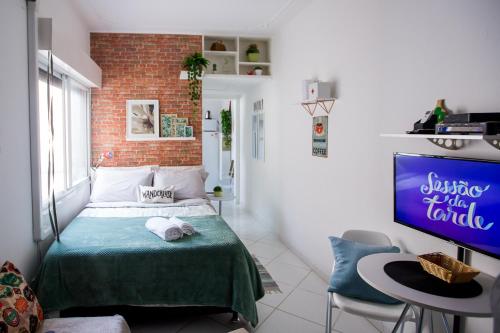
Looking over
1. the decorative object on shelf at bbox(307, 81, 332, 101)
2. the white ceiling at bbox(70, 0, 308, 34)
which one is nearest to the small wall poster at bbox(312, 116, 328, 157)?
the decorative object on shelf at bbox(307, 81, 332, 101)

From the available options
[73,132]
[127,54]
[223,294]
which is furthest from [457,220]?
[127,54]

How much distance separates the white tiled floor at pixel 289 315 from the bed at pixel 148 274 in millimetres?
206

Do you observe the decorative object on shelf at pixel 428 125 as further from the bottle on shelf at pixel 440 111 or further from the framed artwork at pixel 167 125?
the framed artwork at pixel 167 125

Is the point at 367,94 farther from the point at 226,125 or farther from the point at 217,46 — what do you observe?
the point at 226,125

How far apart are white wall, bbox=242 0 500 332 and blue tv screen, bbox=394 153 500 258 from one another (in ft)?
0.37

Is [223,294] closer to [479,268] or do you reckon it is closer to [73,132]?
[479,268]

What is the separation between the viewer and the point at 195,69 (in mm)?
5316

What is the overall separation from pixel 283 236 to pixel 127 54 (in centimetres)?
324

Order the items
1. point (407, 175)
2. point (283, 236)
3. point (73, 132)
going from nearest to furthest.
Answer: point (407, 175) → point (73, 132) → point (283, 236)

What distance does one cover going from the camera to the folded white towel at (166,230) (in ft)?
10.1

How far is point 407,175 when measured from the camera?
2.37m

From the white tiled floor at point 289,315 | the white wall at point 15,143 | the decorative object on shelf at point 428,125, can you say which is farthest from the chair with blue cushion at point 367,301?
the white wall at point 15,143

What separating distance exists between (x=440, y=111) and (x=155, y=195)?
131 inches

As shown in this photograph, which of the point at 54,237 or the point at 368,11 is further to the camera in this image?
the point at 54,237
